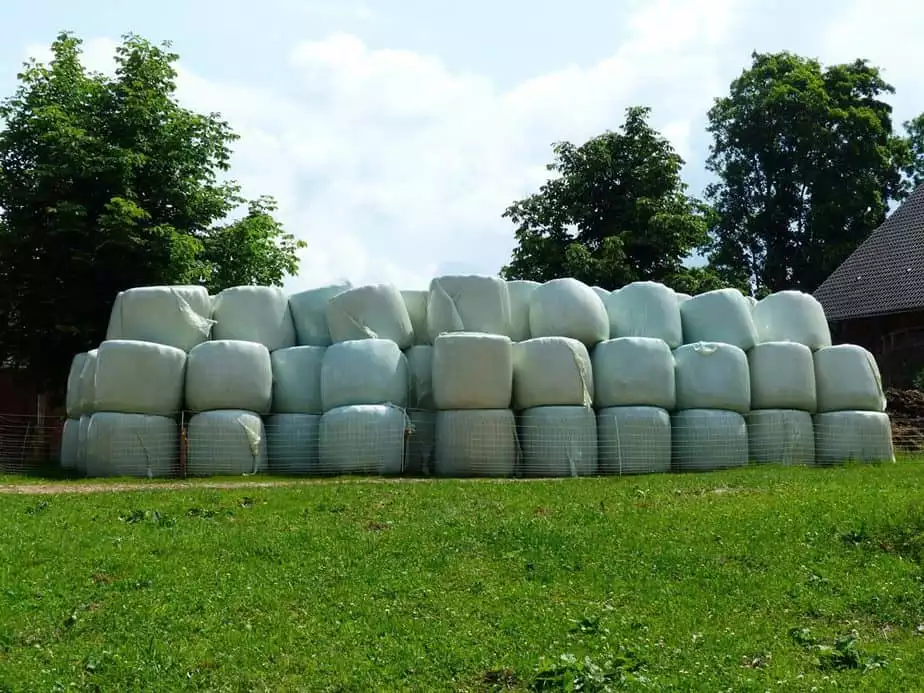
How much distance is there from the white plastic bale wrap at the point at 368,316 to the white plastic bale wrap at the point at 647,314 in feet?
11.5

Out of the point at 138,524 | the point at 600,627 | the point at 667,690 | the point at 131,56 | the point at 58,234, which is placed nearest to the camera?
the point at 667,690

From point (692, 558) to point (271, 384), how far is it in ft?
29.4

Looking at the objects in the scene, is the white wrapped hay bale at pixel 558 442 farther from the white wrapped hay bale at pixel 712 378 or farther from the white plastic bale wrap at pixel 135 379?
the white plastic bale wrap at pixel 135 379

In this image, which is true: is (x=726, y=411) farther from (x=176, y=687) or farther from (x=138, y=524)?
(x=176, y=687)

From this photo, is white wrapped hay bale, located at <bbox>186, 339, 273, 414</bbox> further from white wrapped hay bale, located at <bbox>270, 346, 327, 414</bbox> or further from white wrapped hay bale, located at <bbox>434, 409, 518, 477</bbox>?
white wrapped hay bale, located at <bbox>434, 409, 518, 477</bbox>

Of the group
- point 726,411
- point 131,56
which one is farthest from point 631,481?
point 131,56

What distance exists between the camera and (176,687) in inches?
259

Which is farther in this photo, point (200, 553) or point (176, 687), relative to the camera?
point (200, 553)

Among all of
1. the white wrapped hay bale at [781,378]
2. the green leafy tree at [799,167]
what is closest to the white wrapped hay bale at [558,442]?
the white wrapped hay bale at [781,378]

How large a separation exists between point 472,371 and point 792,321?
19.7 feet

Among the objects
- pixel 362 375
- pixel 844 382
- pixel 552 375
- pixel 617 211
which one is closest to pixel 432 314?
pixel 362 375

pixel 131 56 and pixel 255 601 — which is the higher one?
pixel 131 56

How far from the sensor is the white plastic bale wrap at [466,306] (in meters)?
16.8

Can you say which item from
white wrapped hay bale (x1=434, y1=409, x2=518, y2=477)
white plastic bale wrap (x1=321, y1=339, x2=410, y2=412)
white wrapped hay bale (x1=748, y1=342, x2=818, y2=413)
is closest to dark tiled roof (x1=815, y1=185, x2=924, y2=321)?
Result: white wrapped hay bale (x1=748, y1=342, x2=818, y2=413)
